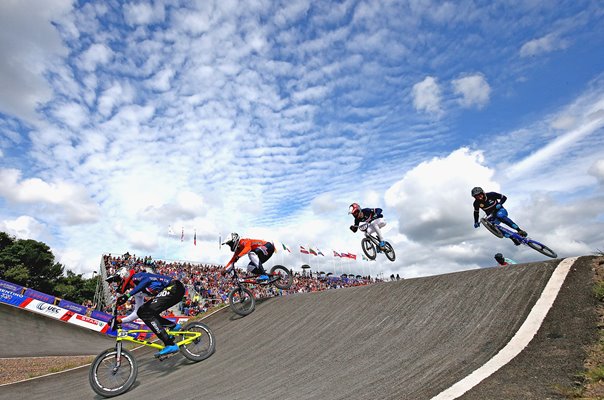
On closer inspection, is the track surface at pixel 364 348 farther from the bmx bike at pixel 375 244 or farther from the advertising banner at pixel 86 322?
the advertising banner at pixel 86 322

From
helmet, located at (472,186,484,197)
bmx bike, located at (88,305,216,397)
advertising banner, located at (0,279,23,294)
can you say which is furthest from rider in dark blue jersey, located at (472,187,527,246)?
advertising banner, located at (0,279,23,294)

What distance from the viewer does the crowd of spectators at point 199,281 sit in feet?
98.9

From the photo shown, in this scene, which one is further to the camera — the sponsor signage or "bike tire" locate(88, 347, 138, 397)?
the sponsor signage

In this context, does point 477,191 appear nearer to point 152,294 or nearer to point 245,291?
point 245,291

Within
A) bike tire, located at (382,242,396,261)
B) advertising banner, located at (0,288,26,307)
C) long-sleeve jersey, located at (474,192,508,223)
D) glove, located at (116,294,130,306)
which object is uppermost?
long-sleeve jersey, located at (474,192,508,223)

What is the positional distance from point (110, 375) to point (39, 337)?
61.6 feet

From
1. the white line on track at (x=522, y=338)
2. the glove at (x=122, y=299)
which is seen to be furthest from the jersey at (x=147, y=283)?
the white line on track at (x=522, y=338)

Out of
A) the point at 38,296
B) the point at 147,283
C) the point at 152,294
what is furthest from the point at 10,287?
the point at 147,283

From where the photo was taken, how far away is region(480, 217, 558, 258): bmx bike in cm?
1114

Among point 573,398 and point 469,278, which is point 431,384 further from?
point 469,278

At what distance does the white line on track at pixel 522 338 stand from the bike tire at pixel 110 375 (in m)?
6.33

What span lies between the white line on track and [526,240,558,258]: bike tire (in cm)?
488

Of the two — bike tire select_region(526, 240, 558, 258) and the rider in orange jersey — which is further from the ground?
the rider in orange jersey

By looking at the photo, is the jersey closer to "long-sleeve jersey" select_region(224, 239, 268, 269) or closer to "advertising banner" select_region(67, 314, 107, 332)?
"long-sleeve jersey" select_region(224, 239, 268, 269)
